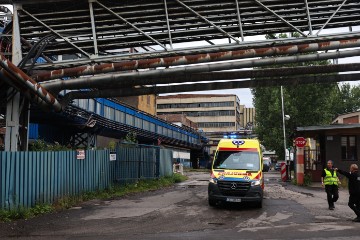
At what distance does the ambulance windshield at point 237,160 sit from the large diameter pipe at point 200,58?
3.67 m

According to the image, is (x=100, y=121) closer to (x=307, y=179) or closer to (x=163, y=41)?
(x=163, y=41)

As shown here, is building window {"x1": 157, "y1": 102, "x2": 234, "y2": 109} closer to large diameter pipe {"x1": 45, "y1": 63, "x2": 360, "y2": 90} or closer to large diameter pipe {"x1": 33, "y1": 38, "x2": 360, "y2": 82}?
large diameter pipe {"x1": 45, "y1": 63, "x2": 360, "y2": 90}

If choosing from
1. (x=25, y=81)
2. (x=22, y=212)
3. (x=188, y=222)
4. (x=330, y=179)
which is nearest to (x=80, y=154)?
(x=25, y=81)

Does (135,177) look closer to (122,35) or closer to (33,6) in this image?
(122,35)

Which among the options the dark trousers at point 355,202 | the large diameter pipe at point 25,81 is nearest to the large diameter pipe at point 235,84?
the large diameter pipe at point 25,81

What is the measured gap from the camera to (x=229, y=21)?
56.5ft

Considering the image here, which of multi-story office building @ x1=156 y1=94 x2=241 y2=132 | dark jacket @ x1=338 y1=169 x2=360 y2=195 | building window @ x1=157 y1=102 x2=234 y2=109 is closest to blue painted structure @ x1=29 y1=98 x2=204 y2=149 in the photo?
dark jacket @ x1=338 y1=169 x2=360 y2=195

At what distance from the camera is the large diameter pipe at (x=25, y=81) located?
12.9 m

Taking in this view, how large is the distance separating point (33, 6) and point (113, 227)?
10773mm

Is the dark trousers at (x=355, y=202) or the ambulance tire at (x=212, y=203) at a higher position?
the dark trousers at (x=355, y=202)

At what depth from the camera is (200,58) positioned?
52.1 ft

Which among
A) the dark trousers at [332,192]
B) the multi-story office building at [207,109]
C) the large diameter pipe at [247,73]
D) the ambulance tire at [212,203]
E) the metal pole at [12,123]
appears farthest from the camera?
the multi-story office building at [207,109]

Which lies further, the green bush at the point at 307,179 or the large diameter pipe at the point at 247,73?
the green bush at the point at 307,179

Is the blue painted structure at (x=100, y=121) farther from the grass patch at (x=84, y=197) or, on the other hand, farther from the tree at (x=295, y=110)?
the tree at (x=295, y=110)
